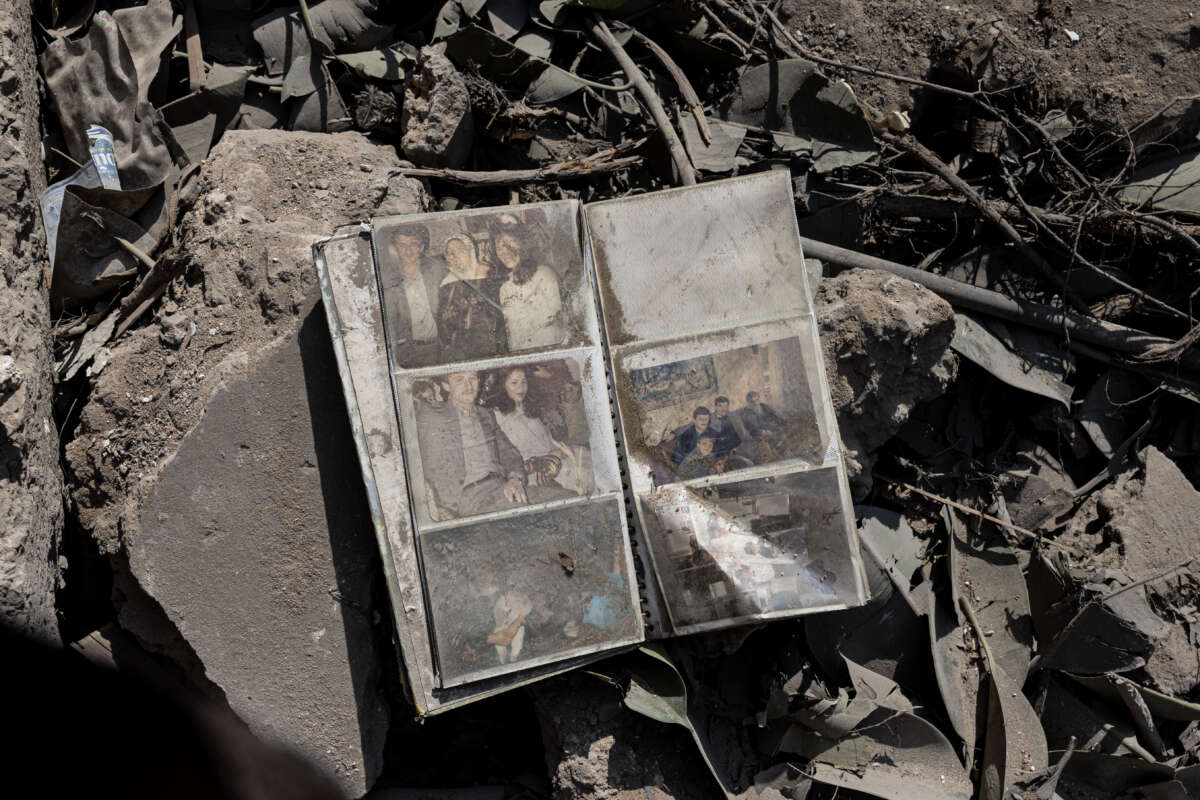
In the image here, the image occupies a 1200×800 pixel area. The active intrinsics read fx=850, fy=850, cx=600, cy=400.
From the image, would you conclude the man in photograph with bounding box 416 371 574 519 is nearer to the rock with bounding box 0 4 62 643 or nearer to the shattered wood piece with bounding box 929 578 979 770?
the rock with bounding box 0 4 62 643

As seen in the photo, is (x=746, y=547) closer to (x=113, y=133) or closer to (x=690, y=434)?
(x=690, y=434)

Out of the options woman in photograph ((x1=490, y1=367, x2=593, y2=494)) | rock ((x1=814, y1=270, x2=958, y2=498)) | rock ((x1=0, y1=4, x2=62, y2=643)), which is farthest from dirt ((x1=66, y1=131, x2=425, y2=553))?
rock ((x1=814, y1=270, x2=958, y2=498))

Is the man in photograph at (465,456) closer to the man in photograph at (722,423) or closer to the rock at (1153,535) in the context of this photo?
the man in photograph at (722,423)

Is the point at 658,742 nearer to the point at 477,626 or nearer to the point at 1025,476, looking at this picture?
the point at 477,626

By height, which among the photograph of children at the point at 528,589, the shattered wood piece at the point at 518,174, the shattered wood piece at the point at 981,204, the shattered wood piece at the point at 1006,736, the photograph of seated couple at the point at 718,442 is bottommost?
the shattered wood piece at the point at 1006,736

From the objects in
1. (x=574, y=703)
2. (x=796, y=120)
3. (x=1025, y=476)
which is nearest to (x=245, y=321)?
(x=574, y=703)

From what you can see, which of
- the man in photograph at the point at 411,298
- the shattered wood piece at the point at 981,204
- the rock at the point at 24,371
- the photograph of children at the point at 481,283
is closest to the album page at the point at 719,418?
the photograph of children at the point at 481,283

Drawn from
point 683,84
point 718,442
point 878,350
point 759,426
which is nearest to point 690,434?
point 718,442
